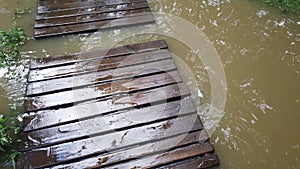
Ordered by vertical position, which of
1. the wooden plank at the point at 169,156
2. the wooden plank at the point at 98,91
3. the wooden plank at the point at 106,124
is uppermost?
the wooden plank at the point at 98,91

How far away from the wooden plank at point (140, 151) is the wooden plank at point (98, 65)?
0.85m

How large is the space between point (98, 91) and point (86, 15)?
3.72 feet

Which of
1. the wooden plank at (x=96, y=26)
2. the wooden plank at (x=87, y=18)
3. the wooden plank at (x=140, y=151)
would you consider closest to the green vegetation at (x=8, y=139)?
the wooden plank at (x=140, y=151)

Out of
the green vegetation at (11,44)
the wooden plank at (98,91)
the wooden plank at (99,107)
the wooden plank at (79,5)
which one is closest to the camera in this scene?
the wooden plank at (99,107)

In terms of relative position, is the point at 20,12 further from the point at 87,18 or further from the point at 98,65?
the point at 98,65

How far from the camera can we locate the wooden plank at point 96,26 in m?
2.85

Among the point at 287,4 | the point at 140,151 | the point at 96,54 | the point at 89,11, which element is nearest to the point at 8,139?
the point at 140,151

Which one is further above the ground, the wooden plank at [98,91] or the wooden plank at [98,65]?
the wooden plank at [98,65]

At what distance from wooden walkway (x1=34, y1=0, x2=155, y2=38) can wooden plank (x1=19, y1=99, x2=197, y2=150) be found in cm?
115

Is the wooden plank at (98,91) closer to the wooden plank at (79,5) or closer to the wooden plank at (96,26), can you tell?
the wooden plank at (96,26)

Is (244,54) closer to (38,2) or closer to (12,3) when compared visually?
(38,2)

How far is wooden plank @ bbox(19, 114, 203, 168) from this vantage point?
1941mm

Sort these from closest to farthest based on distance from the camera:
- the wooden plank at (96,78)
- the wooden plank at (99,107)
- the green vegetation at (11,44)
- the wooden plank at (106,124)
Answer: the wooden plank at (106,124) < the wooden plank at (99,107) < the wooden plank at (96,78) < the green vegetation at (11,44)

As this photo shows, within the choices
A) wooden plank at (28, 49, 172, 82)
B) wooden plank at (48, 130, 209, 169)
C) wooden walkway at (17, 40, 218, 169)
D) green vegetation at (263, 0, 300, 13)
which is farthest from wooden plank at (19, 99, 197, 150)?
green vegetation at (263, 0, 300, 13)
